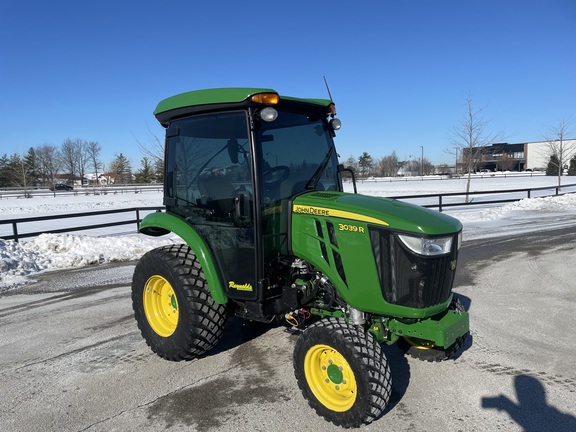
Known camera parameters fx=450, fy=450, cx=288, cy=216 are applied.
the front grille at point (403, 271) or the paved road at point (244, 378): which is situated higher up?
the front grille at point (403, 271)

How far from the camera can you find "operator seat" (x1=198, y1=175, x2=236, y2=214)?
362cm

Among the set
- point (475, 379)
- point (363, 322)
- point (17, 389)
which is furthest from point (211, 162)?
point (475, 379)

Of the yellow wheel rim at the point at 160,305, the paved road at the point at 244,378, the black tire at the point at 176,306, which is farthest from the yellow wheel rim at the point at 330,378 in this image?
the yellow wheel rim at the point at 160,305

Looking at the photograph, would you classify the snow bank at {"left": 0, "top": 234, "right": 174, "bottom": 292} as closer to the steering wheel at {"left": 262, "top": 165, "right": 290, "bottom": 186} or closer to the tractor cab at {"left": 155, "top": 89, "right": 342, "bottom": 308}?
the tractor cab at {"left": 155, "top": 89, "right": 342, "bottom": 308}

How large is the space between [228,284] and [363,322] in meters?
1.14

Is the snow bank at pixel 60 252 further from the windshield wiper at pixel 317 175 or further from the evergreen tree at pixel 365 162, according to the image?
the evergreen tree at pixel 365 162

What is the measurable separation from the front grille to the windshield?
0.88 metres

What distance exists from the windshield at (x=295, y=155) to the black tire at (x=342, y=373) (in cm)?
111

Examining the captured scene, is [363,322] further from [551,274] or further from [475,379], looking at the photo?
[551,274]

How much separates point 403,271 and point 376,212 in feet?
1.42

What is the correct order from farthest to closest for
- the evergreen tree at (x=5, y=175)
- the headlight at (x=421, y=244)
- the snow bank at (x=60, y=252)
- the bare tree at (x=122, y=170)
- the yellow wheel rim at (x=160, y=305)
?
the bare tree at (x=122, y=170) < the evergreen tree at (x=5, y=175) < the snow bank at (x=60, y=252) < the yellow wheel rim at (x=160, y=305) < the headlight at (x=421, y=244)

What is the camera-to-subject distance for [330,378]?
10.1 feet

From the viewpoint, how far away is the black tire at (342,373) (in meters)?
2.82

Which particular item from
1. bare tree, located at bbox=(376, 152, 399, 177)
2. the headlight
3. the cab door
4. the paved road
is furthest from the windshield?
bare tree, located at bbox=(376, 152, 399, 177)
